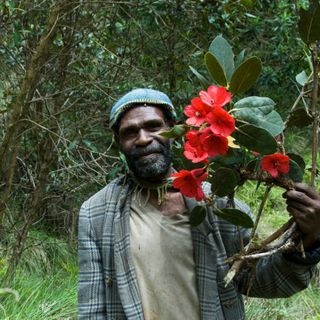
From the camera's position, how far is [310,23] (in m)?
1.66

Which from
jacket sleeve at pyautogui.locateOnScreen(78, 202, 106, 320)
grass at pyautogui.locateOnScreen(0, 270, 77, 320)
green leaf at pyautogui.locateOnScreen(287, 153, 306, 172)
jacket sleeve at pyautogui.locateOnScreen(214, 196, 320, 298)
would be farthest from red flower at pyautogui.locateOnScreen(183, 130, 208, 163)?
grass at pyautogui.locateOnScreen(0, 270, 77, 320)

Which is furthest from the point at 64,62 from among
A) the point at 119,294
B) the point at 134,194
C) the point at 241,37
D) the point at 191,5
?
the point at 119,294

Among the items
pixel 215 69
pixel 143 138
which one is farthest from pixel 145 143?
pixel 215 69

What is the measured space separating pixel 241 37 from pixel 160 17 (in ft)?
2.75

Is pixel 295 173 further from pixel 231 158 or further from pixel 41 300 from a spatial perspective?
pixel 41 300

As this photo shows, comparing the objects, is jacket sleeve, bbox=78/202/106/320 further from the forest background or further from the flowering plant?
the forest background

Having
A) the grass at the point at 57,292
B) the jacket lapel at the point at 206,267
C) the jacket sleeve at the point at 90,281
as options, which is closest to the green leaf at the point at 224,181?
the jacket lapel at the point at 206,267

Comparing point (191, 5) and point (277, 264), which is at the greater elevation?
point (191, 5)

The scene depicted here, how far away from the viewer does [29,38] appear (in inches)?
Result: 162

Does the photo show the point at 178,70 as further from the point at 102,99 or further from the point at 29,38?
the point at 29,38

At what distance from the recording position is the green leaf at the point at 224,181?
162 cm

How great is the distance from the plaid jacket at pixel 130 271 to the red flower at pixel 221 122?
0.66 m

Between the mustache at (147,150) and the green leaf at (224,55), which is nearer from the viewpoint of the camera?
the green leaf at (224,55)

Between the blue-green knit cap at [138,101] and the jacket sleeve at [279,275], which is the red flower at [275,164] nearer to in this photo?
the jacket sleeve at [279,275]
